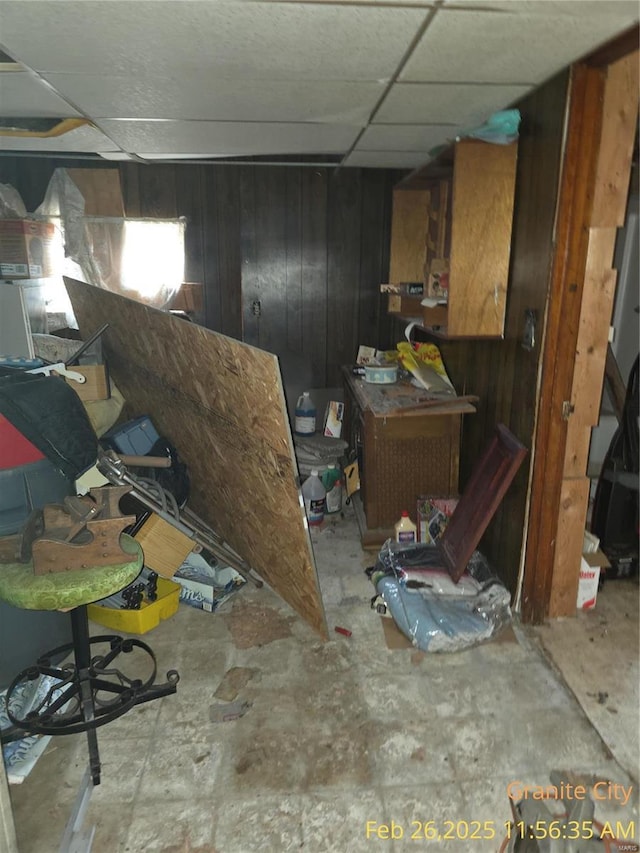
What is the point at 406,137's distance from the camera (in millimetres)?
2932

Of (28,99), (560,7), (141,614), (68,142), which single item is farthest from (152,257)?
(560,7)

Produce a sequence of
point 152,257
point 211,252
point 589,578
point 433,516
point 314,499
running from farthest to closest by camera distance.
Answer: point 211,252, point 152,257, point 314,499, point 433,516, point 589,578

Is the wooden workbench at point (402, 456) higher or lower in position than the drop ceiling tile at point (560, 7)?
lower

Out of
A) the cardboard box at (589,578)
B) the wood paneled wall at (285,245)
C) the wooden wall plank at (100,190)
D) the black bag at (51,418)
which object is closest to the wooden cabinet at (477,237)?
the wood paneled wall at (285,245)

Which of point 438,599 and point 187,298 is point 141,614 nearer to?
point 438,599

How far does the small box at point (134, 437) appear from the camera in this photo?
9.42ft

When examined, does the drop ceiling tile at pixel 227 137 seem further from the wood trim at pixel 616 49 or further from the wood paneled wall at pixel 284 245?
the wood trim at pixel 616 49

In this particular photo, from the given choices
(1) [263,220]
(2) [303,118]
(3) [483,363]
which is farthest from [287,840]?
(1) [263,220]

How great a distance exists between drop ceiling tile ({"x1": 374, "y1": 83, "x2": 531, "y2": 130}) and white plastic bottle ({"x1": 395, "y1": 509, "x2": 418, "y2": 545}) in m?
1.89

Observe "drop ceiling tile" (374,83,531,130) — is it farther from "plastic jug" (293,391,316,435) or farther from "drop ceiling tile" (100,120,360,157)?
"plastic jug" (293,391,316,435)

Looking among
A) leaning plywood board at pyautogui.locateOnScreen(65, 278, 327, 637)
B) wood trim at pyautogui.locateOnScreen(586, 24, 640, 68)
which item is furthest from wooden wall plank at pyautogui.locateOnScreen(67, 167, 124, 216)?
wood trim at pyautogui.locateOnScreen(586, 24, 640, 68)

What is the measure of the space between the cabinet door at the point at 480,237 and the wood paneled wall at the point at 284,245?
167 cm

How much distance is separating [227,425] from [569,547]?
4.96ft

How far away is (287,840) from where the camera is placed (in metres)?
1.59
